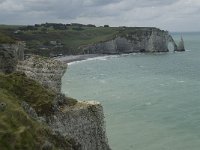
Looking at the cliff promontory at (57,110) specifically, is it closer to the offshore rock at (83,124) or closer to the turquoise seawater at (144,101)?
the offshore rock at (83,124)

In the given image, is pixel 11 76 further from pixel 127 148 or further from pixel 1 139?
pixel 127 148

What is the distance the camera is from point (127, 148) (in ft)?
203

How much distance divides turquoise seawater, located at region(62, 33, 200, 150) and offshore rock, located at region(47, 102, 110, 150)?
27947 millimetres

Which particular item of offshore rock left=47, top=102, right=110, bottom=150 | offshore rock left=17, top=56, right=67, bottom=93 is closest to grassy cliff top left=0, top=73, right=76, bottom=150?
offshore rock left=47, top=102, right=110, bottom=150

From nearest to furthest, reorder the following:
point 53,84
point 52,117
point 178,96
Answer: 1. point 52,117
2. point 53,84
3. point 178,96

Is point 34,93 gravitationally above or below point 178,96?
above

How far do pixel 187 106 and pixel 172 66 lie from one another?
97451 millimetres

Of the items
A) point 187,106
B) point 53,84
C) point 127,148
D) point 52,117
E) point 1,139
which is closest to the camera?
point 1,139

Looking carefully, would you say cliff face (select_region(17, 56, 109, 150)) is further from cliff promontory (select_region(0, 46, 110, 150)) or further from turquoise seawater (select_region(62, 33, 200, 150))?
turquoise seawater (select_region(62, 33, 200, 150))

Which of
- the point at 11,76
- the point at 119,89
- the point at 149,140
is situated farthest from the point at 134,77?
the point at 11,76

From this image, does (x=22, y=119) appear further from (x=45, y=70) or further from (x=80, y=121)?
(x=45, y=70)

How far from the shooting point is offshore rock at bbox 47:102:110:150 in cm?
3284

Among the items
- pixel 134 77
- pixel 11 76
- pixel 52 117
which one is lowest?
pixel 134 77

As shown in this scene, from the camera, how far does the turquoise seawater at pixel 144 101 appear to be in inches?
2621
